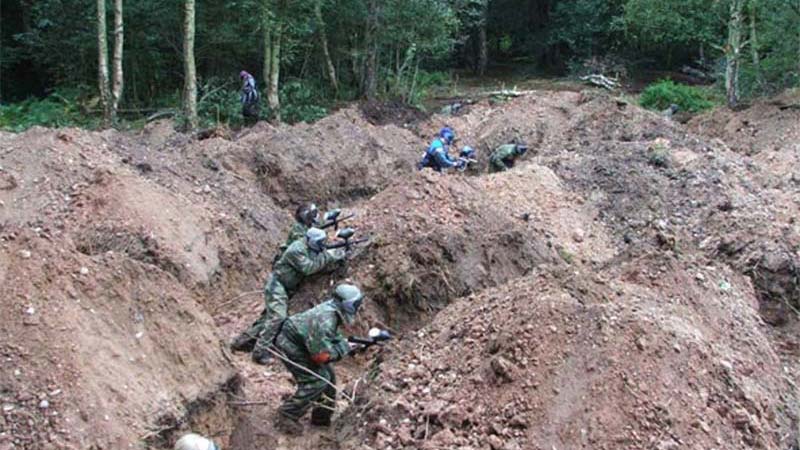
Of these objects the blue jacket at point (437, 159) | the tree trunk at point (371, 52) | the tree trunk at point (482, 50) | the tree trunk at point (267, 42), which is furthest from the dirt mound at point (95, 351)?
the tree trunk at point (482, 50)

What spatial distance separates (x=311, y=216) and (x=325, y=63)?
1814 centimetres

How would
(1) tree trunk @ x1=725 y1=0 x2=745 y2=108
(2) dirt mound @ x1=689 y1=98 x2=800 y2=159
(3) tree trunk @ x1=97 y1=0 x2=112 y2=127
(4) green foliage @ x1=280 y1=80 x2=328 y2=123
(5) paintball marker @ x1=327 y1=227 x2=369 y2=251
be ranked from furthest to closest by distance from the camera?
(4) green foliage @ x1=280 y1=80 x2=328 y2=123 → (1) tree trunk @ x1=725 y1=0 x2=745 y2=108 → (2) dirt mound @ x1=689 y1=98 x2=800 y2=159 → (3) tree trunk @ x1=97 y1=0 x2=112 y2=127 → (5) paintball marker @ x1=327 y1=227 x2=369 y2=251

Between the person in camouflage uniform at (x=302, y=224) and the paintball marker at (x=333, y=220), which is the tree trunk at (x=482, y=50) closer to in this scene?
the paintball marker at (x=333, y=220)

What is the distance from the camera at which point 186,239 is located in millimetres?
12305

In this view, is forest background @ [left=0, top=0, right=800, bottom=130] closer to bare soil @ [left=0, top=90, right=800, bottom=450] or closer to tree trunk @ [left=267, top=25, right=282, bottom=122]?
tree trunk @ [left=267, top=25, right=282, bottom=122]

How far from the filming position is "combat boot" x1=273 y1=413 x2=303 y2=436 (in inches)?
343

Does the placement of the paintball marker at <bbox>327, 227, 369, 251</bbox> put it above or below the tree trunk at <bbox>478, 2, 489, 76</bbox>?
above

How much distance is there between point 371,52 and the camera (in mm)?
27703

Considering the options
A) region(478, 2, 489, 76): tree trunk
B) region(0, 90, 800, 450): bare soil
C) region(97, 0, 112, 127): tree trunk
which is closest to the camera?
region(0, 90, 800, 450): bare soil

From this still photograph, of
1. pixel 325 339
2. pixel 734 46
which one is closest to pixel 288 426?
pixel 325 339

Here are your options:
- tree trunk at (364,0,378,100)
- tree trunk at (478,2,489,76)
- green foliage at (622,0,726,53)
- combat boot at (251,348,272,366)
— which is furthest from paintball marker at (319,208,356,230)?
tree trunk at (478,2,489,76)

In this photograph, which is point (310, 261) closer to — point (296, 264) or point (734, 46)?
point (296, 264)

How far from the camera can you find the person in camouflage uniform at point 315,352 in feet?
27.2

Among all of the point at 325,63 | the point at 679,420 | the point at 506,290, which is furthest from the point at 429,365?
the point at 325,63
